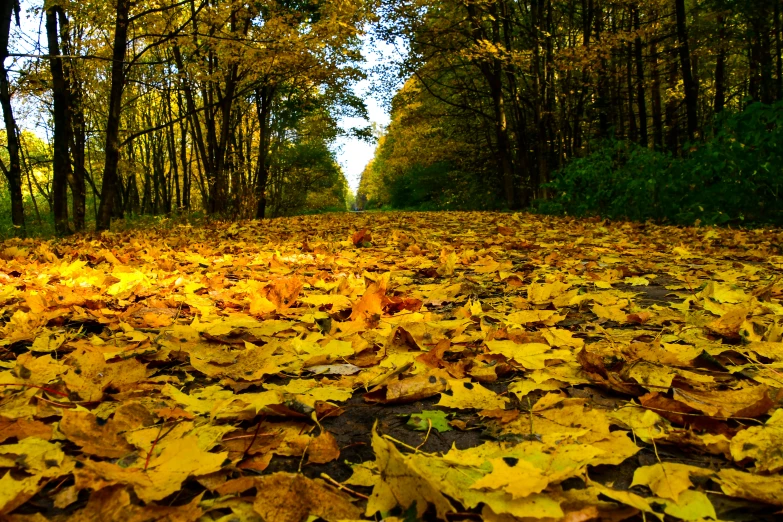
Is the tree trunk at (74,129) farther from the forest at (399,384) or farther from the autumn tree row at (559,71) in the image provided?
the autumn tree row at (559,71)

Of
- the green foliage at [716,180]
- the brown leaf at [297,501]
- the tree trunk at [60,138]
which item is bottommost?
the brown leaf at [297,501]

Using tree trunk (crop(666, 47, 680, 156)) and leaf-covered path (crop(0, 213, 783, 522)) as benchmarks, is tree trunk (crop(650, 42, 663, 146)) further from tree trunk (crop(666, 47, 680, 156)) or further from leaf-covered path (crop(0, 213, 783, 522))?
leaf-covered path (crop(0, 213, 783, 522))

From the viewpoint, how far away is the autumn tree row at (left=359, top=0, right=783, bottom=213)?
974 cm

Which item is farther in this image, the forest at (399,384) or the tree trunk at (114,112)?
the tree trunk at (114,112)

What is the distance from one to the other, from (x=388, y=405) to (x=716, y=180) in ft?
19.1

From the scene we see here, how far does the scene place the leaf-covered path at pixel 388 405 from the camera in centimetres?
66

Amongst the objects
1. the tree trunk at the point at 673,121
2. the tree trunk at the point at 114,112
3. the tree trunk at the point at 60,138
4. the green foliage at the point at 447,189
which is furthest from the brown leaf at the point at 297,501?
the green foliage at the point at 447,189

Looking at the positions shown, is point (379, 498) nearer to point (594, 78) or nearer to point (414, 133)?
point (594, 78)

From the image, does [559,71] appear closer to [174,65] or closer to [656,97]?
[656,97]

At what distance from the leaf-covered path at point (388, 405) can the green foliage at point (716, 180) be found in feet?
11.3

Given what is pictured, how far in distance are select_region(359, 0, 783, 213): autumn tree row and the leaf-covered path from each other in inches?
220

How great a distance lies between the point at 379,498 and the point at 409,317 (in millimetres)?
1018

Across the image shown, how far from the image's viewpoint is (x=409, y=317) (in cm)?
167

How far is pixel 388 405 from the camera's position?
1.06 meters
